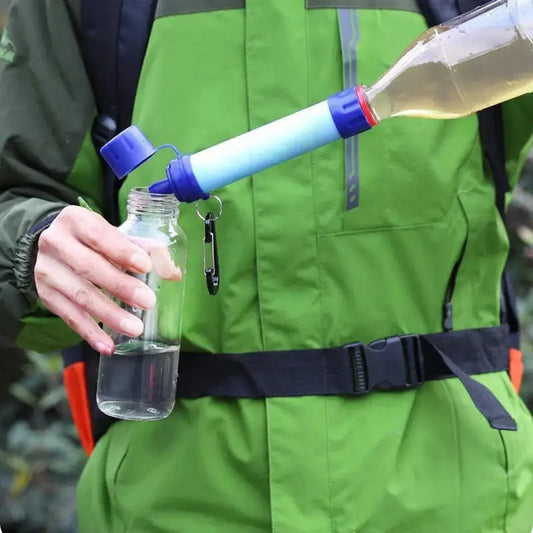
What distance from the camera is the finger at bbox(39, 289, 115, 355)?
1.47 metres

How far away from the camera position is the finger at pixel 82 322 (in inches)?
57.7

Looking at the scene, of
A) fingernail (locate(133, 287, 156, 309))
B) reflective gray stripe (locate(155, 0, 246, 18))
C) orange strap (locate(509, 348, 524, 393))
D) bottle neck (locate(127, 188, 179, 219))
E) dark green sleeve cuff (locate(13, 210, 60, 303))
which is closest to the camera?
fingernail (locate(133, 287, 156, 309))

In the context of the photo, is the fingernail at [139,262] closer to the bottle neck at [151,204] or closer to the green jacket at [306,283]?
the bottle neck at [151,204]

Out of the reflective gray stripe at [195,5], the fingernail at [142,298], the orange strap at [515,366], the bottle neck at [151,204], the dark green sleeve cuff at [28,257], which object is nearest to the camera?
the fingernail at [142,298]

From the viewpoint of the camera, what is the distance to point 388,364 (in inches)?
67.2

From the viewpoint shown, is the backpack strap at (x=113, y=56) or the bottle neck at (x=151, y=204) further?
the backpack strap at (x=113, y=56)

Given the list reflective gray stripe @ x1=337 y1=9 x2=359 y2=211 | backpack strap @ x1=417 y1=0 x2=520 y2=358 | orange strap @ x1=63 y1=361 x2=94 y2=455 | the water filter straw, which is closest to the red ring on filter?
the water filter straw

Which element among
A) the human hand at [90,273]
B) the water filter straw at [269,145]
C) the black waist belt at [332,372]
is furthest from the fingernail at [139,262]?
the black waist belt at [332,372]

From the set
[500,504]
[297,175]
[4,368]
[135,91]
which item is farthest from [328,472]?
[4,368]

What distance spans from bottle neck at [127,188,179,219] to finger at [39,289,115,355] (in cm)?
17

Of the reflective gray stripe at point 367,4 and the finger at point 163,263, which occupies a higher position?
the reflective gray stripe at point 367,4

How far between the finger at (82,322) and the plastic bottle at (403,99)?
20cm

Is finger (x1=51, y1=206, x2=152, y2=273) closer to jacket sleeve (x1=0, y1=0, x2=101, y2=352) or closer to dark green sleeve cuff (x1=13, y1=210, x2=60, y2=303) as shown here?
dark green sleeve cuff (x1=13, y1=210, x2=60, y2=303)

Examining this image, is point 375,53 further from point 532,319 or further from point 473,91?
point 532,319
